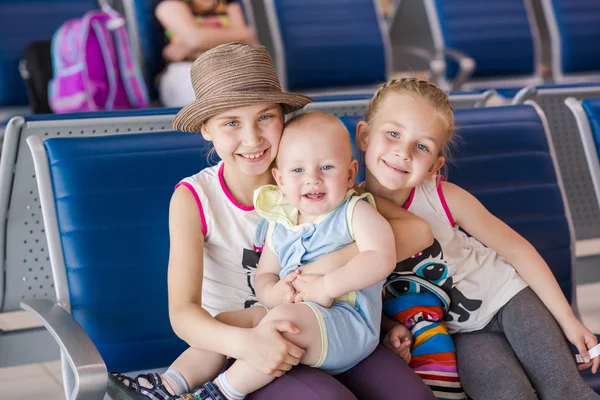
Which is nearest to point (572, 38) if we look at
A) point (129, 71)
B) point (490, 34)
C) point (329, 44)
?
point (490, 34)

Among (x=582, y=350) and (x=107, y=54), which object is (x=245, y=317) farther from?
(x=107, y=54)

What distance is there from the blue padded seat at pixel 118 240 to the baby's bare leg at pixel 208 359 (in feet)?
0.84

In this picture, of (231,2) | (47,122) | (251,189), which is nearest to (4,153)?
(47,122)

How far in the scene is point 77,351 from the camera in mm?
1448

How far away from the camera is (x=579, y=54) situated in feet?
15.2

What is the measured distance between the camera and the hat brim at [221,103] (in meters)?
1.56

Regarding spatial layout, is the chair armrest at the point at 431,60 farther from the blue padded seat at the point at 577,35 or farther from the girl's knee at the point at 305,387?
the girl's knee at the point at 305,387

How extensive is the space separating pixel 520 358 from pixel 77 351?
2.87ft

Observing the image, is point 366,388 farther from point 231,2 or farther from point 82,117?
point 231,2

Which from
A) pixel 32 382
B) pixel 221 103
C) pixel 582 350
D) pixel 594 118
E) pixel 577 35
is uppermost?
pixel 221 103

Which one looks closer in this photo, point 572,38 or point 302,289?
point 302,289

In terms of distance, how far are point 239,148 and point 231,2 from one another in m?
2.46

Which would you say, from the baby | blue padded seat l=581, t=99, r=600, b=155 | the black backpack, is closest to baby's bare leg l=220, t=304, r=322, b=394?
the baby

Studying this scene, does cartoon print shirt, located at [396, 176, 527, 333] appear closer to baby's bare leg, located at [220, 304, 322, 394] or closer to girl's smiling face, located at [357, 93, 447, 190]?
girl's smiling face, located at [357, 93, 447, 190]
